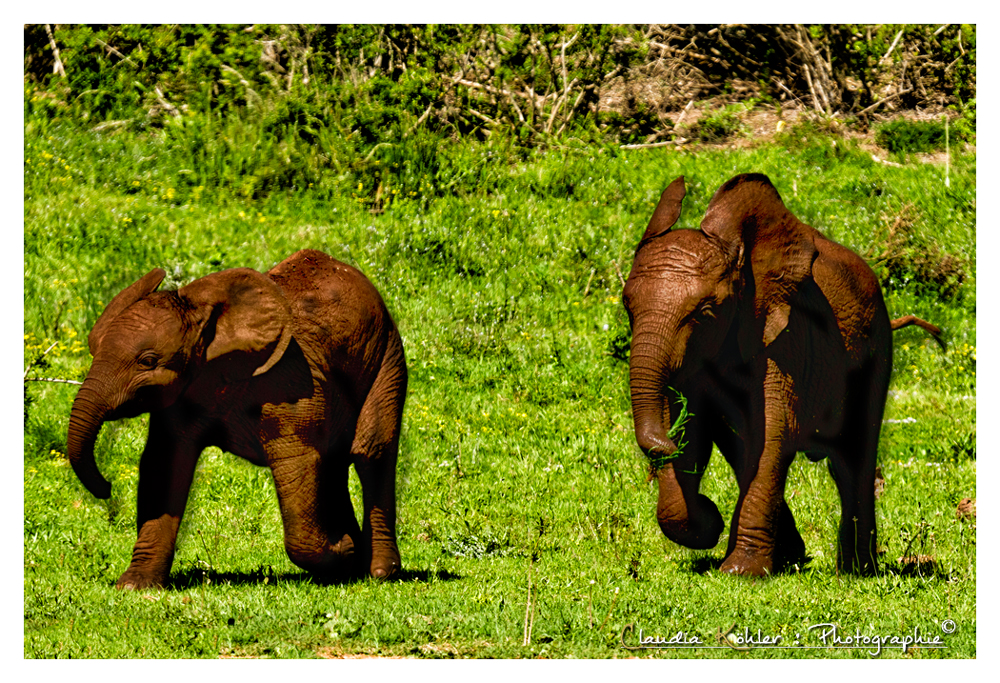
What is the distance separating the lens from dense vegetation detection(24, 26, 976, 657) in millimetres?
10305

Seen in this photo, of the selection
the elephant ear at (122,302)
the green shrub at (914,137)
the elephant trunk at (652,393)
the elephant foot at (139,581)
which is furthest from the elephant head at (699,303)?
the green shrub at (914,137)

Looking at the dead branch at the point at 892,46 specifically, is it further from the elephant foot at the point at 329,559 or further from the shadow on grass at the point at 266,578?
the elephant foot at the point at 329,559

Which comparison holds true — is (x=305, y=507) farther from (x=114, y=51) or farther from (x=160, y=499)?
(x=114, y=51)

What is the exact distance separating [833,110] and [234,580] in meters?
12.1

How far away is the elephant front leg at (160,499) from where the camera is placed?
1029cm

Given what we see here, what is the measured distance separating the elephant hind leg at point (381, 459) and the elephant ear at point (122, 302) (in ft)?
5.42

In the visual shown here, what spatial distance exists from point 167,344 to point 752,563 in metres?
4.32

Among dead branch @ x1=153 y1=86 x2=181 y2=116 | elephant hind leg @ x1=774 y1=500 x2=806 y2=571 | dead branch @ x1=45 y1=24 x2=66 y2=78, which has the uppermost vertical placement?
dead branch @ x1=45 y1=24 x2=66 y2=78

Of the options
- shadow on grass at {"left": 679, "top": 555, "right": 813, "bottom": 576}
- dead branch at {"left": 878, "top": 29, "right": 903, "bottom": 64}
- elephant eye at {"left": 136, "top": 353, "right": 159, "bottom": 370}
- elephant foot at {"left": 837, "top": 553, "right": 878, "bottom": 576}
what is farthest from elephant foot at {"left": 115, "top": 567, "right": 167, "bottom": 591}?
dead branch at {"left": 878, "top": 29, "right": 903, "bottom": 64}

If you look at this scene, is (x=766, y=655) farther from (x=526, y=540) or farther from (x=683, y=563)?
(x=526, y=540)

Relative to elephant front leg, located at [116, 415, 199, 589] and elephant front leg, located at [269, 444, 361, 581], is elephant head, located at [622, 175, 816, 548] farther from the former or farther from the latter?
elephant front leg, located at [116, 415, 199, 589]

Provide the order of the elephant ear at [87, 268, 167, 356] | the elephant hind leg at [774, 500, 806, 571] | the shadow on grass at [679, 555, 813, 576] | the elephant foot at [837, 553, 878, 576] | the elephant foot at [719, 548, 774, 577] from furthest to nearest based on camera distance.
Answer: the elephant hind leg at [774, 500, 806, 571] < the elephant foot at [837, 553, 878, 576] < the shadow on grass at [679, 555, 813, 576] < the elephant foot at [719, 548, 774, 577] < the elephant ear at [87, 268, 167, 356]

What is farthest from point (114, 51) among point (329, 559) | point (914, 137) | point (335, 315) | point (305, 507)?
point (329, 559)

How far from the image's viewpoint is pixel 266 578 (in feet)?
34.9
